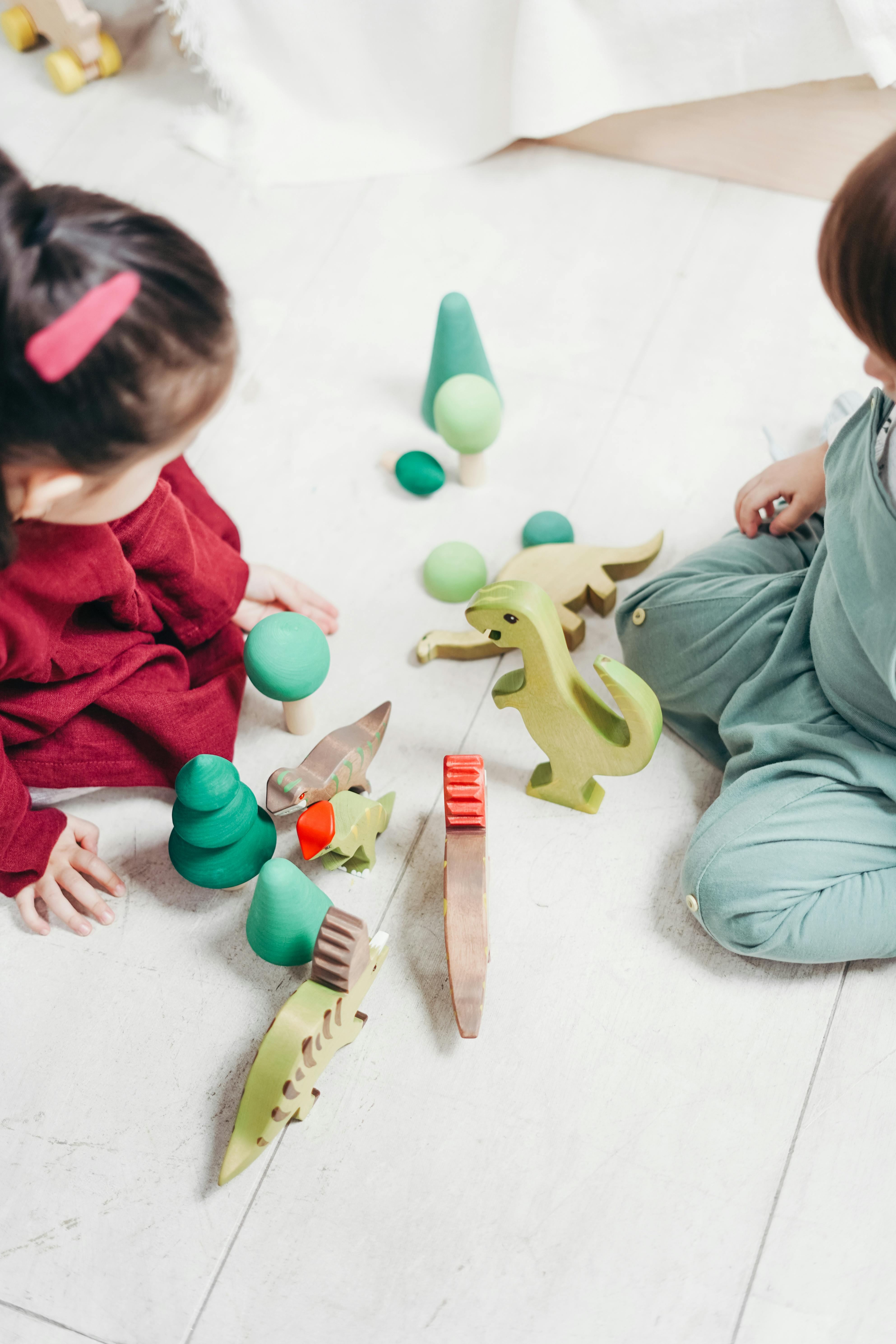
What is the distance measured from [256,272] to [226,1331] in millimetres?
1023

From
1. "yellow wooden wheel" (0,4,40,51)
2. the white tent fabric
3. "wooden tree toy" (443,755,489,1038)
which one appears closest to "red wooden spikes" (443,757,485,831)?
"wooden tree toy" (443,755,489,1038)

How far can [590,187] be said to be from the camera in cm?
125

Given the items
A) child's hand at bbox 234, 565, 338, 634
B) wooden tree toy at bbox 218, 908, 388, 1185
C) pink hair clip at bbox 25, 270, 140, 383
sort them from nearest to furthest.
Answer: pink hair clip at bbox 25, 270, 140, 383, wooden tree toy at bbox 218, 908, 388, 1185, child's hand at bbox 234, 565, 338, 634

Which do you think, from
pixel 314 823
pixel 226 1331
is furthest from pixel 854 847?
pixel 226 1331

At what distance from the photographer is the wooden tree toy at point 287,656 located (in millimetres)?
789

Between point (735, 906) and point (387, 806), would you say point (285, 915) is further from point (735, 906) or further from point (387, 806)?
point (735, 906)

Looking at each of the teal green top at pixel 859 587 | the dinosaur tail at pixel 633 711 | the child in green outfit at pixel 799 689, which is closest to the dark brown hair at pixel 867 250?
the child in green outfit at pixel 799 689

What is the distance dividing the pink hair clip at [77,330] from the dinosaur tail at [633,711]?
0.37m

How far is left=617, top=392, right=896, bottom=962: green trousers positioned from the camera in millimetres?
734

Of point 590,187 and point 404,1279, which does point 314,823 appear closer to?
point 404,1279

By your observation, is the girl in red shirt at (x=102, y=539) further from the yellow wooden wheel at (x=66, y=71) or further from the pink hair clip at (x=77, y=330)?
the yellow wooden wheel at (x=66, y=71)

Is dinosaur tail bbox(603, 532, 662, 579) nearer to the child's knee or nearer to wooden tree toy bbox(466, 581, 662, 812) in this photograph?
wooden tree toy bbox(466, 581, 662, 812)

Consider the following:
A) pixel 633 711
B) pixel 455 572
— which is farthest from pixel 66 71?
pixel 633 711

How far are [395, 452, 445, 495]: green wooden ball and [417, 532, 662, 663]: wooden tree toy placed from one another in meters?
0.13
